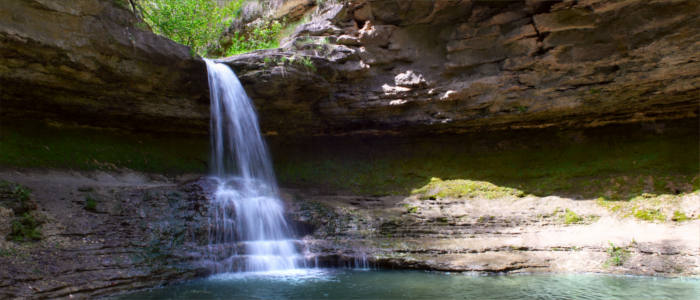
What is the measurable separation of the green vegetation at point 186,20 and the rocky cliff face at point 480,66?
4695mm

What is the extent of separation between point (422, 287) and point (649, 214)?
21.4 ft

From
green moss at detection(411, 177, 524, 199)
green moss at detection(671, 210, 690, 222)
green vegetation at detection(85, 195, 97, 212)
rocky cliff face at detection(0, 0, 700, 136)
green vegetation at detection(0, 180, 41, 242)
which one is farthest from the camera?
green moss at detection(411, 177, 524, 199)

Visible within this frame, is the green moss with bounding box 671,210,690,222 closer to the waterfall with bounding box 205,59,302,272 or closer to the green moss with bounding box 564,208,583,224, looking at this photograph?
the green moss with bounding box 564,208,583,224

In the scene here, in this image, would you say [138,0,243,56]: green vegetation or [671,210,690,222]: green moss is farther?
[138,0,243,56]: green vegetation

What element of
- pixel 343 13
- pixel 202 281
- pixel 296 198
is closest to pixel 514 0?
pixel 343 13

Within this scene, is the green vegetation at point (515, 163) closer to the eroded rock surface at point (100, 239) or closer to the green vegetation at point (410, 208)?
the green vegetation at point (410, 208)

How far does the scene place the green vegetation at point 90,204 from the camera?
7434 mm

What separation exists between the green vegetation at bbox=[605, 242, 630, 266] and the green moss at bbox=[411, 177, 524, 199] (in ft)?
10.2

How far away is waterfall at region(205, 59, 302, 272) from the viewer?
7.64 meters

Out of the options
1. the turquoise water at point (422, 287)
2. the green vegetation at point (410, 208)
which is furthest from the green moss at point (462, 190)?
the turquoise water at point (422, 287)

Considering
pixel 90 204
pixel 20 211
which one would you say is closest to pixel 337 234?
pixel 90 204

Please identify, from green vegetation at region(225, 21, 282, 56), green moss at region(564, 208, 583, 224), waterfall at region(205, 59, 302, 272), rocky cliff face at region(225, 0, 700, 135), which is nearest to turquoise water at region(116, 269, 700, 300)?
waterfall at region(205, 59, 302, 272)

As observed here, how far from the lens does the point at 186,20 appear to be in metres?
13.6

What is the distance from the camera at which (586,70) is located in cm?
961
